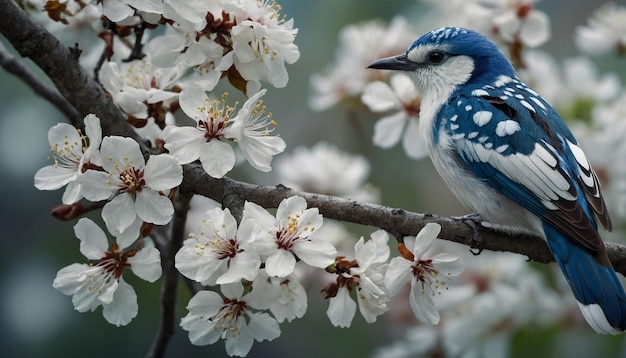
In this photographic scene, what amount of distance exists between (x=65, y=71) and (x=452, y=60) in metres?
1.04

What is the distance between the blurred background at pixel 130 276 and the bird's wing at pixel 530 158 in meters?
0.69

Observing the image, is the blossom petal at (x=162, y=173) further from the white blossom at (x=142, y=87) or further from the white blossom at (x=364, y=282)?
the white blossom at (x=364, y=282)

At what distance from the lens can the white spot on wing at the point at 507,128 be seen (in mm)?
1834

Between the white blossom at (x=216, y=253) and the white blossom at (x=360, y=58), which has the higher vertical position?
the white blossom at (x=216, y=253)

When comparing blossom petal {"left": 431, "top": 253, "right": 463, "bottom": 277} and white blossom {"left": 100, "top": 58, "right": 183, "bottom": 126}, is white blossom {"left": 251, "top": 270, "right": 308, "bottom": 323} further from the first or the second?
white blossom {"left": 100, "top": 58, "right": 183, "bottom": 126}

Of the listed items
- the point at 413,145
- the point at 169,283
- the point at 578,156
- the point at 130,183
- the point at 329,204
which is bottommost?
the point at 169,283

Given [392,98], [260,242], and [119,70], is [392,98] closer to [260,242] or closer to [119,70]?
[119,70]

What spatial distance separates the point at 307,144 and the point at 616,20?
4.77ft

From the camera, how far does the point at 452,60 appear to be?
2137 millimetres

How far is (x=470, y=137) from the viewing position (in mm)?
1883

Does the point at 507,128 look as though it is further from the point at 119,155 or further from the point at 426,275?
the point at 119,155

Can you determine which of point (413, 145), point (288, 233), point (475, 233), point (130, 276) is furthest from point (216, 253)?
point (130, 276)

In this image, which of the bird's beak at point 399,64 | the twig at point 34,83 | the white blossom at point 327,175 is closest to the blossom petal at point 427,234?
the bird's beak at point 399,64

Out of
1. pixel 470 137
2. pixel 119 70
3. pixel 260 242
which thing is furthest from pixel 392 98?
pixel 260 242
